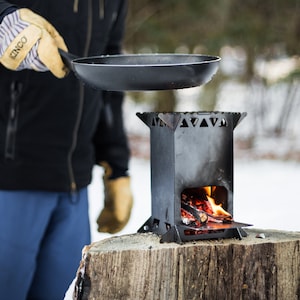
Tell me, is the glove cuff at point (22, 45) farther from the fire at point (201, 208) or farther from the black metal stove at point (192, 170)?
the fire at point (201, 208)

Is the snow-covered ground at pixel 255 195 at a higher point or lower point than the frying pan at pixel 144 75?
lower

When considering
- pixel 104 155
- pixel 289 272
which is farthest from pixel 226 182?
pixel 104 155

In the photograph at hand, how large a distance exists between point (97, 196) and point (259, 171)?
7.83 feet

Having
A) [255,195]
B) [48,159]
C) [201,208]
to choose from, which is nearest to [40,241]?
[48,159]

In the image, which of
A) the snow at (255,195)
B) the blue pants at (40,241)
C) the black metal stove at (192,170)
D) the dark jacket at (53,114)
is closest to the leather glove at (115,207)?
the blue pants at (40,241)

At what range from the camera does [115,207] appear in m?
3.06

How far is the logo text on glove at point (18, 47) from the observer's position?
2.10 meters

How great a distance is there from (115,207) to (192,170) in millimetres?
1086

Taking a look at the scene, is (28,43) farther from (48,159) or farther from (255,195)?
(255,195)

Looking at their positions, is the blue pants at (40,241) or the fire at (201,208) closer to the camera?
the fire at (201,208)

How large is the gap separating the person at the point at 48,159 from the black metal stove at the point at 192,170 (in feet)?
2.03

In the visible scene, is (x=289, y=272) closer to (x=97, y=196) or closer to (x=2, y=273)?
(x=2, y=273)

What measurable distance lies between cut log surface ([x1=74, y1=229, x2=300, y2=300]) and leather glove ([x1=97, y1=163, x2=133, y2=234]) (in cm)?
97

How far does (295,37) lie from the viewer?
966 centimetres
